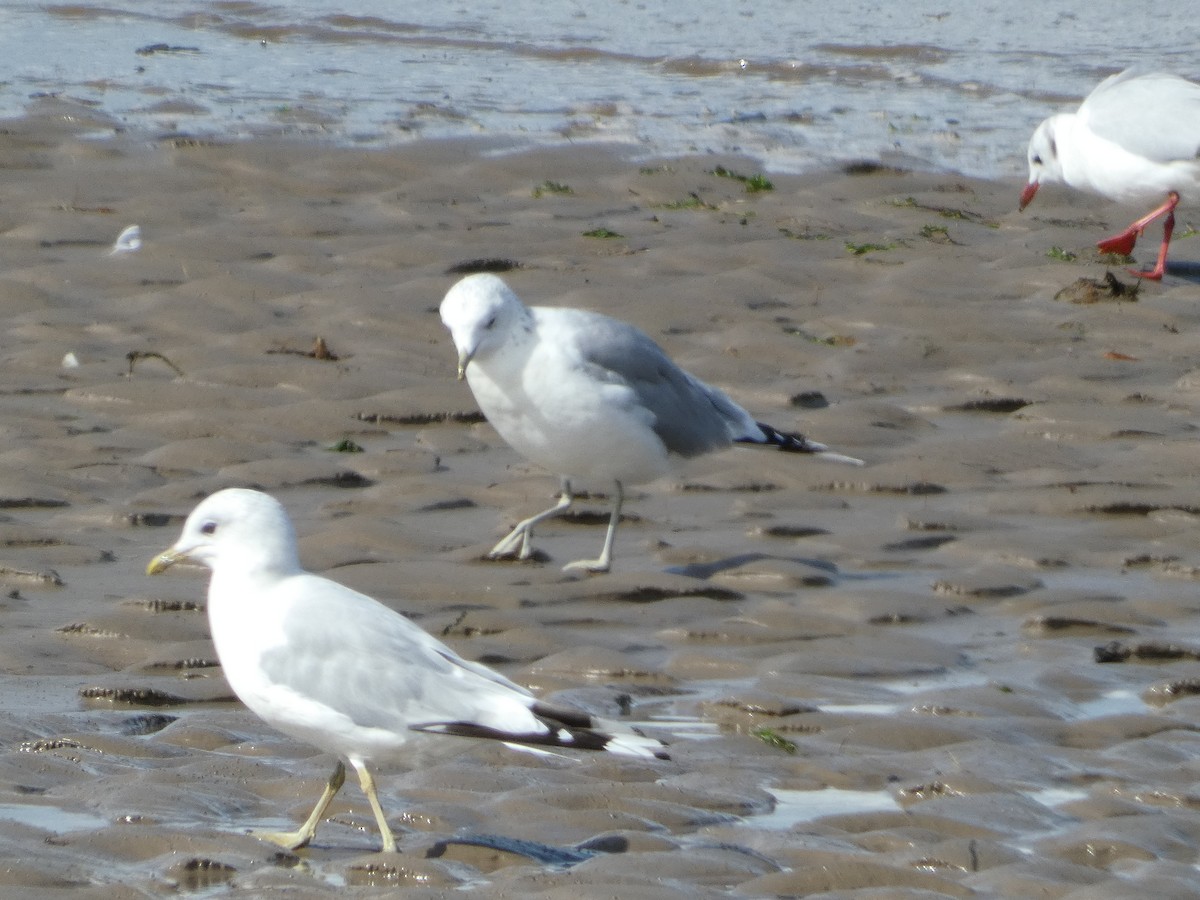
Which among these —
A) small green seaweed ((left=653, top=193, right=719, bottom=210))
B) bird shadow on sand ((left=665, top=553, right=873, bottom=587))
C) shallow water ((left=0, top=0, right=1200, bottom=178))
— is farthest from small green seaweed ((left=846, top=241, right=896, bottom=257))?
bird shadow on sand ((left=665, top=553, right=873, bottom=587))

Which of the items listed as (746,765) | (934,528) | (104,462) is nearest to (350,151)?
(104,462)

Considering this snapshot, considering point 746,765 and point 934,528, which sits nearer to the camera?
point 746,765

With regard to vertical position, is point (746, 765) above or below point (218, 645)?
below

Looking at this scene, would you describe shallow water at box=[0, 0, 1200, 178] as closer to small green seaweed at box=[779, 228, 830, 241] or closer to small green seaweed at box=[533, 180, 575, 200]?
small green seaweed at box=[533, 180, 575, 200]

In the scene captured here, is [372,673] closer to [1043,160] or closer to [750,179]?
[750,179]

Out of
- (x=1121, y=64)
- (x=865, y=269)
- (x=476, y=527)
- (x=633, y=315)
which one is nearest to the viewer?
(x=476, y=527)

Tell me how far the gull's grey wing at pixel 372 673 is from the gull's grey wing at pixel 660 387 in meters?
2.31

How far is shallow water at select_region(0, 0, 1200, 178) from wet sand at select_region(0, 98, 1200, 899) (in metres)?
1.07

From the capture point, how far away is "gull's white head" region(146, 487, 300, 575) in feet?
14.2

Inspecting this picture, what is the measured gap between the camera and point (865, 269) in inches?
388

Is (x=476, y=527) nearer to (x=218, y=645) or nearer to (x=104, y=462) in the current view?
(x=104, y=462)

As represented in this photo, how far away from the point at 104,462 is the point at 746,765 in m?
2.99

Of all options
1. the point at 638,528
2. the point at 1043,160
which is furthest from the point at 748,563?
the point at 1043,160

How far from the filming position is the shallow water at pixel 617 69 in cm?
1298
